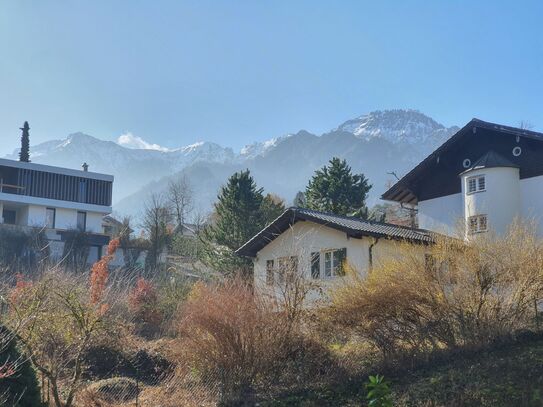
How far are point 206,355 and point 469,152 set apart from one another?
17.1 m

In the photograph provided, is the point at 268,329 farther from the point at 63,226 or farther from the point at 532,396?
the point at 63,226

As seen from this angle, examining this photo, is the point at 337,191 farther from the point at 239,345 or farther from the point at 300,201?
the point at 239,345

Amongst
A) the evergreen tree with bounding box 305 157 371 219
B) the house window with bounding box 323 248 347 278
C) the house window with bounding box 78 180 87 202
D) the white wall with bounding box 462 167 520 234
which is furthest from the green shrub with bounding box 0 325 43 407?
the house window with bounding box 78 180 87 202

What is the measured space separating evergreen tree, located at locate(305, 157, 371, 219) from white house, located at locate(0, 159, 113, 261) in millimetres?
19200

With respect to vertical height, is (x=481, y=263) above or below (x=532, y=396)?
above

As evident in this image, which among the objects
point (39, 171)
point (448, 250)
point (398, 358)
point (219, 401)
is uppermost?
point (39, 171)

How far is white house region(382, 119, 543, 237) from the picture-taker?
79.5ft

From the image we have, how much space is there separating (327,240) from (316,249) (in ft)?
1.82

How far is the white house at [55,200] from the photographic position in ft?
148

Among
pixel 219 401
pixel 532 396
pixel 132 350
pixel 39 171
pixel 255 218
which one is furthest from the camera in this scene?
pixel 39 171

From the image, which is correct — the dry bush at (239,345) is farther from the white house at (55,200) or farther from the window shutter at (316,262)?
the white house at (55,200)

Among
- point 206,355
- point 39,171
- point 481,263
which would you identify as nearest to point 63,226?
point 39,171

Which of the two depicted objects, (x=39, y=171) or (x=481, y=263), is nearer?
(x=481, y=263)

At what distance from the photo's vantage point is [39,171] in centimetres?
4653
